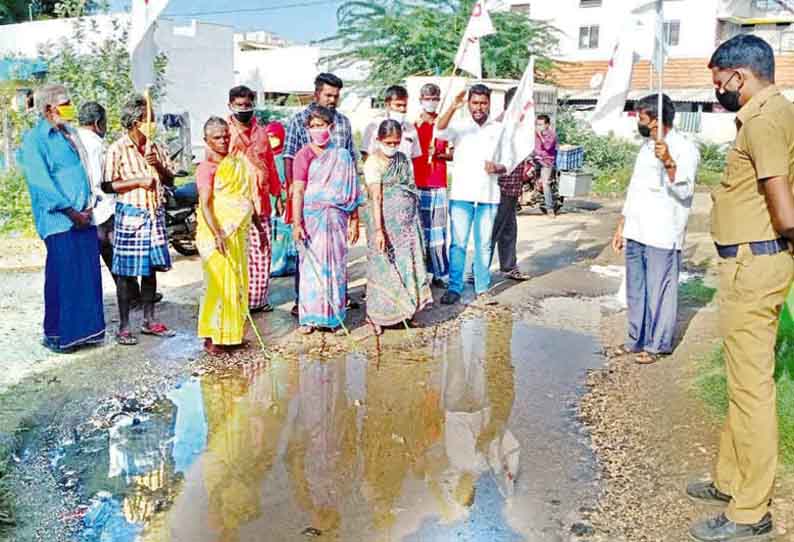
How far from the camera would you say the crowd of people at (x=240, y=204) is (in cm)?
554

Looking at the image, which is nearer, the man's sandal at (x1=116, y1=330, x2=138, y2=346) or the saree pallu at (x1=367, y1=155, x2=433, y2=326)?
the man's sandal at (x1=116, y1=330, x2=138, y2=346)

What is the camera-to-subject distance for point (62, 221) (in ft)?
18.1

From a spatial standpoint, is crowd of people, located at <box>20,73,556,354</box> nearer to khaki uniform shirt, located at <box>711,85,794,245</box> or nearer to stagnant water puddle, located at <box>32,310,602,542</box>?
stagnant water puddle, located at <box>32,310,602,542</box>

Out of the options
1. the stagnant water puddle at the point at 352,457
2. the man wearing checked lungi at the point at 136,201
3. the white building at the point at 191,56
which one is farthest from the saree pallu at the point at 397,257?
the white building at the point at 191,56

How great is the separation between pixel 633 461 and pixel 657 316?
1867 mm

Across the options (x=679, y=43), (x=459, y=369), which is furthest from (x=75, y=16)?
(x=679, y=43)

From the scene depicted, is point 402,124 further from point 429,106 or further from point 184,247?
point 184,247

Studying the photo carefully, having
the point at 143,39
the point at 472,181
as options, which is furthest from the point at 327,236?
the point at 143,39

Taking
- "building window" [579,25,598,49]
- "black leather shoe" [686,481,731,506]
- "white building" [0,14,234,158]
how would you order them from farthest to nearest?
"building window" [579,25,598,49] < "white building" [0,14,234,158] < "black leather shoe" [686,481,731,506]

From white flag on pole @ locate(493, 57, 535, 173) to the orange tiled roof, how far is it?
2390 cm

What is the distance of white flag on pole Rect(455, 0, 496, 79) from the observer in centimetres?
739

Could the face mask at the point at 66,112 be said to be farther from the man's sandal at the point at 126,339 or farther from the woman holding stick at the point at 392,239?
the woman holding stick at the point at 392,239

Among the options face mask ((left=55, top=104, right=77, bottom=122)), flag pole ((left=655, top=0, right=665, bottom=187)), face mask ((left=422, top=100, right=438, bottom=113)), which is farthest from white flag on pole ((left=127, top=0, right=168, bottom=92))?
flag pole ((left=655, top=0, right=665, bottom=187))

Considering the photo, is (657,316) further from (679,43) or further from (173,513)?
(679,43)
